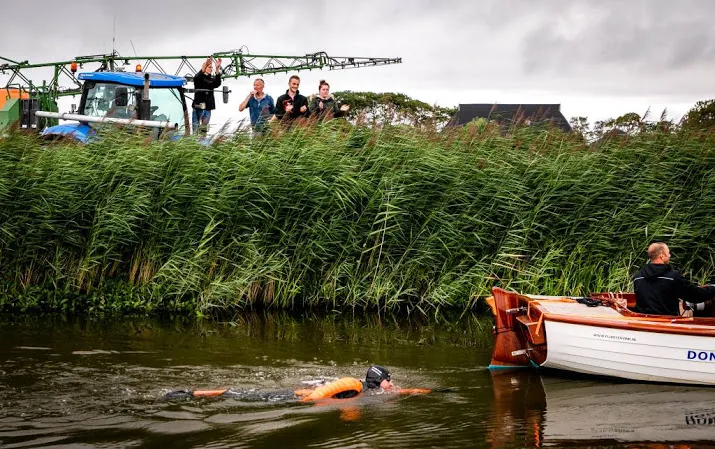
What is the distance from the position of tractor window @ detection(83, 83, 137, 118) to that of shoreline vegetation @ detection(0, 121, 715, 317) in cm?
318

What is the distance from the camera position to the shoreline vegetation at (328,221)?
46.2ft

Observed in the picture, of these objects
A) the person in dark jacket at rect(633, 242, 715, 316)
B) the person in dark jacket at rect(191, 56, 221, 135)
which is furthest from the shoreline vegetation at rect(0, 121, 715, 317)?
the person in dark jacket at rect(633, 242, 715, 316)

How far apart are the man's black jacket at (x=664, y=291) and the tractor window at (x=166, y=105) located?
427 inches

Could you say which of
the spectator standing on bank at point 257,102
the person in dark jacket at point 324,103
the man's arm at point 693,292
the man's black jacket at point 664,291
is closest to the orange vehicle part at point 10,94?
the spectator standing on bank at point 257,102

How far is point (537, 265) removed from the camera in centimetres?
1481

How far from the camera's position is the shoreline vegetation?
46.2 ft

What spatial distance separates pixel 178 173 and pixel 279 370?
15.3 ft

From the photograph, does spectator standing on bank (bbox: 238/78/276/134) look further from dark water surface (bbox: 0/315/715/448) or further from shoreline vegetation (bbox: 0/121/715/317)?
dark water surface (bbox: 0/315/715/448)

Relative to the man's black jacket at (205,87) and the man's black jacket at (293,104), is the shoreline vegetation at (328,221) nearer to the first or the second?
the man's black jacket at (293,104)

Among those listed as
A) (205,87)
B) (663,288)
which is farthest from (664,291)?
(205,87)

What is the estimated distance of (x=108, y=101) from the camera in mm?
19500

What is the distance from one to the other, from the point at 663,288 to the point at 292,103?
844cm

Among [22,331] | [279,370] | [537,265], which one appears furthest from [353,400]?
[537,265]

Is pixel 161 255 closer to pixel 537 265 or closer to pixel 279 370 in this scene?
pixel 279 370
